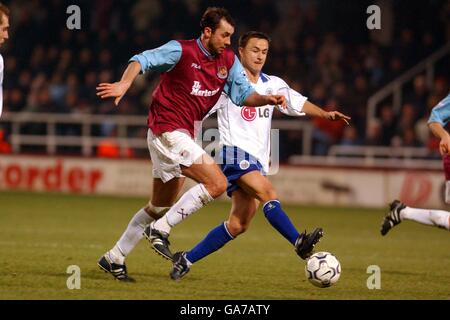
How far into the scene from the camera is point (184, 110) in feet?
26.0

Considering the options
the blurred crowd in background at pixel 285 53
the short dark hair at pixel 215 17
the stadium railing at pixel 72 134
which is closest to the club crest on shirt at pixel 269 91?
the short dark hair at pixel 215 17

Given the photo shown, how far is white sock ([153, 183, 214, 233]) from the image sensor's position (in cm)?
768

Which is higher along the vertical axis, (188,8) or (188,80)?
(188,8)

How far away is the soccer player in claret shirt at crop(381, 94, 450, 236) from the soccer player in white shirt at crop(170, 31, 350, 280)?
861 mm

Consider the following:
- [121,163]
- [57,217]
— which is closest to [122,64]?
[121,163]

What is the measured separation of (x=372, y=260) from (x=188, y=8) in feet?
41.1

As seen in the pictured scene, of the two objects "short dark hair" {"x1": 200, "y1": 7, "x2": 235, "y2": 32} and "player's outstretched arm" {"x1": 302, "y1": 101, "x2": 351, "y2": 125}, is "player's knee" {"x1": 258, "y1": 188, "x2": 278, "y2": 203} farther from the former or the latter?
"short dark hair" {"x1": 200, "y1": 7, "x2": 235, "y2": 32}

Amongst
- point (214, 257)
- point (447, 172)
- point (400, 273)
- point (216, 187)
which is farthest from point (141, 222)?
point (447, 172)

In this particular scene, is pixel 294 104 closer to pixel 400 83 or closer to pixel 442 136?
pixel 442 136

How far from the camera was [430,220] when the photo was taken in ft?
29.5

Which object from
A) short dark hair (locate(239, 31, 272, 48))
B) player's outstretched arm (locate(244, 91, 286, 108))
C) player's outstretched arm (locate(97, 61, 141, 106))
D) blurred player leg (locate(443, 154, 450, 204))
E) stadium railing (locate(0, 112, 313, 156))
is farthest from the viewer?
stadium railing (locate(0, 112, 313, 156))

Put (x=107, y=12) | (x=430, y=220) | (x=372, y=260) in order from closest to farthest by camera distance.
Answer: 1. (x=430, y=220)
2. (x=372, y=260)
3. (x=107, y=12)

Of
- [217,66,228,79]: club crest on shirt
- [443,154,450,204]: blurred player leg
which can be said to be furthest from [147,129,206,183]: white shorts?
[443,154,450,204]: blurred player leg

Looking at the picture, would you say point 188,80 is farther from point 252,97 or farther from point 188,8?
point 188,8
